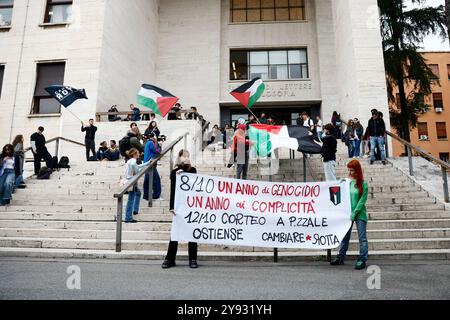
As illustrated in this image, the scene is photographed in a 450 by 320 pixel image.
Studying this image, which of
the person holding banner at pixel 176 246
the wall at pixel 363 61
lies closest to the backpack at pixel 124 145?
the person holding banner at pixel 176 246

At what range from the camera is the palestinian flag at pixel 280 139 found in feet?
31.6

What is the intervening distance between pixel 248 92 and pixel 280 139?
8.00ft

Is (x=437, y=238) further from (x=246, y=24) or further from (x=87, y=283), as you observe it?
(x=246, y=24)

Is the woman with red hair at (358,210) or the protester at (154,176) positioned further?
the protester at (154,176)

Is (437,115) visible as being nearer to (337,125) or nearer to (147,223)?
(337,125)

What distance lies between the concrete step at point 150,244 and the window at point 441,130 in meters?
43.7

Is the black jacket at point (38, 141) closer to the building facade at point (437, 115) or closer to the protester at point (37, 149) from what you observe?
the protester at point (37, 149)

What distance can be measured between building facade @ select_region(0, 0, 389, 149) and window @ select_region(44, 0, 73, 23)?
61 millimetres

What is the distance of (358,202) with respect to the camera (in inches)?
215

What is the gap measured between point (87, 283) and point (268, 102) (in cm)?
1792

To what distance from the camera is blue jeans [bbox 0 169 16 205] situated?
887cm

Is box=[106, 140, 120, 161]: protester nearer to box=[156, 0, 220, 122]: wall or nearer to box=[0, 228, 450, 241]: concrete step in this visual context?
box=[0, 228, 450, 241]: concrete step

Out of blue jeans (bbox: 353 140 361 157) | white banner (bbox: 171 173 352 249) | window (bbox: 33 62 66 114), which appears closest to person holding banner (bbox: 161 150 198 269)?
white banner (bbox: 171 173 352 249)

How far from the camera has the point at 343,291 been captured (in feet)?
13.2
